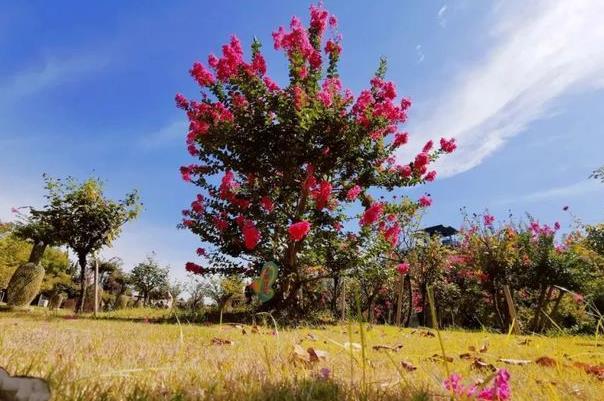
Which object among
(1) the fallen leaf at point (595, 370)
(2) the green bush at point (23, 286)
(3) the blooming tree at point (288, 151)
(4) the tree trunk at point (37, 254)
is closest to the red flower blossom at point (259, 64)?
(3) the blooming tree at point (288, 151)

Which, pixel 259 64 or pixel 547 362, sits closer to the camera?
pixel 547 362

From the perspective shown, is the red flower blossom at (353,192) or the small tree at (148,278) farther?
the small tree at (148,278)

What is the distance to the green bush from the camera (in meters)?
15.5

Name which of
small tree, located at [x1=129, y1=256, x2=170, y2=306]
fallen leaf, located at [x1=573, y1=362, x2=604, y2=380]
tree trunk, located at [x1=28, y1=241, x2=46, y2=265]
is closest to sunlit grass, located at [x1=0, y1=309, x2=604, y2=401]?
fallen leaf, located at [x1=573, y1=362, x2=604, y2=380]

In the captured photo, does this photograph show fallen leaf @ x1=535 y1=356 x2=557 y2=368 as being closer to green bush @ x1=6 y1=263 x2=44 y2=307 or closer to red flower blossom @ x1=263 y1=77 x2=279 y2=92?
red flower blossom @ x1=263 y1=77 x2=279 y2=92

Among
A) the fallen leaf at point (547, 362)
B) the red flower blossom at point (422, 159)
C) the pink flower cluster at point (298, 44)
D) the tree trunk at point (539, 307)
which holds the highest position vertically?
the pink flower cluster at point (298, 44)

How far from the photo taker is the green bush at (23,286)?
15.5 metres

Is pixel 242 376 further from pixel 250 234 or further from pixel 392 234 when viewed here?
pixel 392 234

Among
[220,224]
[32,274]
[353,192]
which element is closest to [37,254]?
[32,274]

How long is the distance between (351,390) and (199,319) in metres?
8.92

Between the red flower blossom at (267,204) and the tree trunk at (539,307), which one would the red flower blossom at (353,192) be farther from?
the tree trunk at (539,307)

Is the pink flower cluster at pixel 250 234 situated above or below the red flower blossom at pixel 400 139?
below

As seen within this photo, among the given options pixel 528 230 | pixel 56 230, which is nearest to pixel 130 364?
pixel 56 230

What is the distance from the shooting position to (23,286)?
15.6 meters
